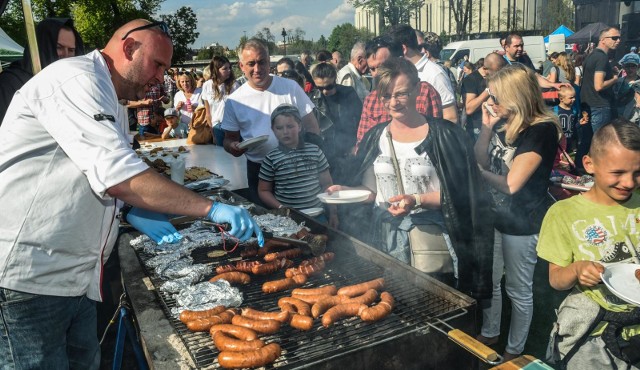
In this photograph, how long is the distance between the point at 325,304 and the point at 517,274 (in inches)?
68.5

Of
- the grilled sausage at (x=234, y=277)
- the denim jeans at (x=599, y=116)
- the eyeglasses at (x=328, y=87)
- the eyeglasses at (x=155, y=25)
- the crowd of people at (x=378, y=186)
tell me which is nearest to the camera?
the crowd of people at (x=378, y=186)

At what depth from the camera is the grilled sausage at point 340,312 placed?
8.23 ft

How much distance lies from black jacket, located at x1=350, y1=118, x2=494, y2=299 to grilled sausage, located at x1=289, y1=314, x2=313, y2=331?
1360mm

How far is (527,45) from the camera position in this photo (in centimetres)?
1816

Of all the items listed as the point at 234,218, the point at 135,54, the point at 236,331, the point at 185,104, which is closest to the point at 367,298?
the point at 236,331

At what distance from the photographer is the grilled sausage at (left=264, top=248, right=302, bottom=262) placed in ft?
11.4

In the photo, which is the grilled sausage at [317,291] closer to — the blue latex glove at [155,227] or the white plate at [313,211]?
the blue latex glove at [155,227]

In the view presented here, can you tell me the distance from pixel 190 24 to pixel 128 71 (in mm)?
35343

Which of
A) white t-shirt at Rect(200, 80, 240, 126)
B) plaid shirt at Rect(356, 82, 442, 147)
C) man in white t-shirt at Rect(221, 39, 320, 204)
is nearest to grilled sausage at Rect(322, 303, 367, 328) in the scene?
plaid shirt at Rect(356, 82, 442, 147)

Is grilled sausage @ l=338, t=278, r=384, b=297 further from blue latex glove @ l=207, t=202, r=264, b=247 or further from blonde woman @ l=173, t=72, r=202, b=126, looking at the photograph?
blonde woman @ l=173, t=72, r=202, b=126

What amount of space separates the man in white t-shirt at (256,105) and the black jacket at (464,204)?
2.17 metres

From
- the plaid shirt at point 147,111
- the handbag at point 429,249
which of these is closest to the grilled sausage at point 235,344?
the handbag at point 429,249

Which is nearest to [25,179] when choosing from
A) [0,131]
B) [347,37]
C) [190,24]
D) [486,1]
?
[0,131]

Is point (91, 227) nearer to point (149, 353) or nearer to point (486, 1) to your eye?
point (149, 353)
